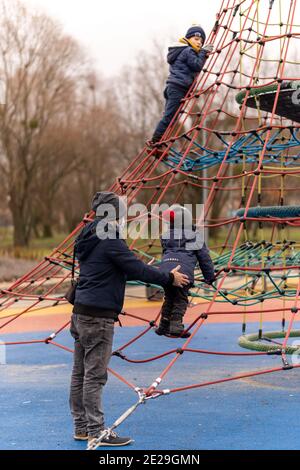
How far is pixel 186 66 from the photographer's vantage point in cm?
736

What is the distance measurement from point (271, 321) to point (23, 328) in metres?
3.68

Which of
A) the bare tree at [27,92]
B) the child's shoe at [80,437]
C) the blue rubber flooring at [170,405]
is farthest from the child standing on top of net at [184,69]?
the bare tree at [27,92]

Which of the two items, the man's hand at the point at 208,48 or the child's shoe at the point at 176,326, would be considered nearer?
the child's shoe at the point at 176,326

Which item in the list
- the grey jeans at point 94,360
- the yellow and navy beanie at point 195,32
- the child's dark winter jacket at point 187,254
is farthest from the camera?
the yellow and navy beanie at point 195,32

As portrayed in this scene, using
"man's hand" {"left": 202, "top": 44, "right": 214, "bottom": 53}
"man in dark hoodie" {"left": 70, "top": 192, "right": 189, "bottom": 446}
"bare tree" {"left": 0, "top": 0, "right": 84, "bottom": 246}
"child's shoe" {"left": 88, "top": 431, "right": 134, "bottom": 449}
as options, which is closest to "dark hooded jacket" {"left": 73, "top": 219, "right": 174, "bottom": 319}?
"man in dark hoodie" {"left": 70, "top": 192, "right": 189, "bottom": 446}

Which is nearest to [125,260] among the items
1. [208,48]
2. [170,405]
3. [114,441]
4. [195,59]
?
[114,441]

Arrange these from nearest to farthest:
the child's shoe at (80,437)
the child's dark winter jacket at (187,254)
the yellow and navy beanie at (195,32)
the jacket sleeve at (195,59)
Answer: the child's shoe at (80,437) < the child's dark winter jacket at (187,254) < the jacket sleeve at (195,59) < the yellow and navy beanie at (195,32)

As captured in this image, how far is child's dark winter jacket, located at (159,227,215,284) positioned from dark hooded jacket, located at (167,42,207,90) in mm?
2175

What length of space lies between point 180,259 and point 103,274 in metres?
1.26

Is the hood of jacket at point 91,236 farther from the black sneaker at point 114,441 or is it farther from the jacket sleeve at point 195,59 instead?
the jacket sleeve at point 195,59

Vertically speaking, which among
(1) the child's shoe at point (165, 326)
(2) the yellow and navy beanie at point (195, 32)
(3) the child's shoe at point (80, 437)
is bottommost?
(3) the child's shoe at point (80, 437)

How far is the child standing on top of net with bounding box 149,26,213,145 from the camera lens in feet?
24.0

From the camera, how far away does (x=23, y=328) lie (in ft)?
34.1

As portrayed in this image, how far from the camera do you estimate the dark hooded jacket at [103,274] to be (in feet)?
14.6
